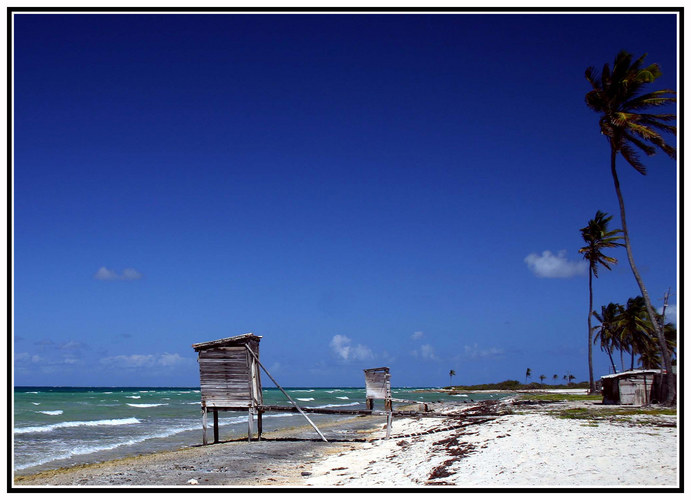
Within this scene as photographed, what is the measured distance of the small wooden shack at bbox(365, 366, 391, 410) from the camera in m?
43.0

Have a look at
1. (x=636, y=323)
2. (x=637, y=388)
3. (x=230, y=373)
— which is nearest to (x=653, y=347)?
(x=636, y=323)

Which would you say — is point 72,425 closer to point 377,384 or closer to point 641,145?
point 377,384

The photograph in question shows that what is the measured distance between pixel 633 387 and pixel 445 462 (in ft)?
78.1

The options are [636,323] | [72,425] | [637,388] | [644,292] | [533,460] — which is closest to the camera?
[533,460]

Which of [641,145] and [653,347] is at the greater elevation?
[641,145]

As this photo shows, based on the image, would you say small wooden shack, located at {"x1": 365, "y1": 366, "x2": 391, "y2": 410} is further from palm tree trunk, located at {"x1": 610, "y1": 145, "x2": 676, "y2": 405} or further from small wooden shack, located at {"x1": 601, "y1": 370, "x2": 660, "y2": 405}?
palm tree trunk, located at {"x1": 610, "y1": 145, "x2": 676, "y2": 405}

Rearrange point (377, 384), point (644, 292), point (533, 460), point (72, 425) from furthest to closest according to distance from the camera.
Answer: point (377, 384), point (72, 425), point (644, 292), point (533, 460)

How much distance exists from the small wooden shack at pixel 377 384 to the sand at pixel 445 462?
19237 millimetres

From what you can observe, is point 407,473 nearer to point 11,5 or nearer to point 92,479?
point 92,479

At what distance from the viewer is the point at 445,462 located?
14.0m

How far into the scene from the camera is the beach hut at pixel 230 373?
969 inches

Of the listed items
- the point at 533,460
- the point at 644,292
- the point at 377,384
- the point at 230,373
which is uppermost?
the point at 644,292

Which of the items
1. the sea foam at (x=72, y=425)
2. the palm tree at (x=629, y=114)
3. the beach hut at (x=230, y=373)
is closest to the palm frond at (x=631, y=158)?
the palm tree at (x=629, y=114)

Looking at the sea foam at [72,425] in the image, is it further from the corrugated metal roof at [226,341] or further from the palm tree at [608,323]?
the palm tree at [608,323]
